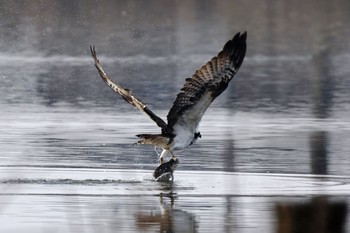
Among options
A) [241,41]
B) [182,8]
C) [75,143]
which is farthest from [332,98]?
[182,8]

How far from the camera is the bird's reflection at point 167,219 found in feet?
39.9

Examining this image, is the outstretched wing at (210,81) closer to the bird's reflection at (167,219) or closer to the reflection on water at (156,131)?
the reflection on water at (156,131)

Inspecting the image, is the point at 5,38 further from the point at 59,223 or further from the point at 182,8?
the point at 59,223

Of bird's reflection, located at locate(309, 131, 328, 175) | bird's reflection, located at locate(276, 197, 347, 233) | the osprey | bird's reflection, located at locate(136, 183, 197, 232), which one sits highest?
the osprey

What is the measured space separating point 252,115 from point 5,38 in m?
23.9

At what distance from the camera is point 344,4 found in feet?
204

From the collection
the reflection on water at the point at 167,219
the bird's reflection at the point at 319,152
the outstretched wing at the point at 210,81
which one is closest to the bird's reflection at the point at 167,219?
the reflection on water at the point at 167,219

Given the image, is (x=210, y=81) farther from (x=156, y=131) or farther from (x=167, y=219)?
(x=156, y=131)

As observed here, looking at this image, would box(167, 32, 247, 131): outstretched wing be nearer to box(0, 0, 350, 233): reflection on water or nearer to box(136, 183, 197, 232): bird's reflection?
box(0, 0, 350, 233): reflection on water

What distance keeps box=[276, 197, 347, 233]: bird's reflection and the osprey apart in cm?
197

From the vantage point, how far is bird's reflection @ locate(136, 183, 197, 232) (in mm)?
12148

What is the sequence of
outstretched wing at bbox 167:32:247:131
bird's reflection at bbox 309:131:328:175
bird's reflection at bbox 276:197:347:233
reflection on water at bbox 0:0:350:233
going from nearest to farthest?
1. bird's reflection at bbox 276:197:347:233
2. reflection on water at bbox 0:0:350:233
3. outstretched wing at bbox 167:32:247:131
4. bird's reflection at bbox 309:131:328:175

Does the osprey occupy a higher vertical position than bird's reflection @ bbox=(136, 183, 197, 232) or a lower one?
higher

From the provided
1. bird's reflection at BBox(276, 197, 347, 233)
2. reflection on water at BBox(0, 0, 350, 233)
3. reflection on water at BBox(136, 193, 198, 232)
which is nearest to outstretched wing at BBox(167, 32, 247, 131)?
reflection on water at BBox(0, 0, 350, 233)
